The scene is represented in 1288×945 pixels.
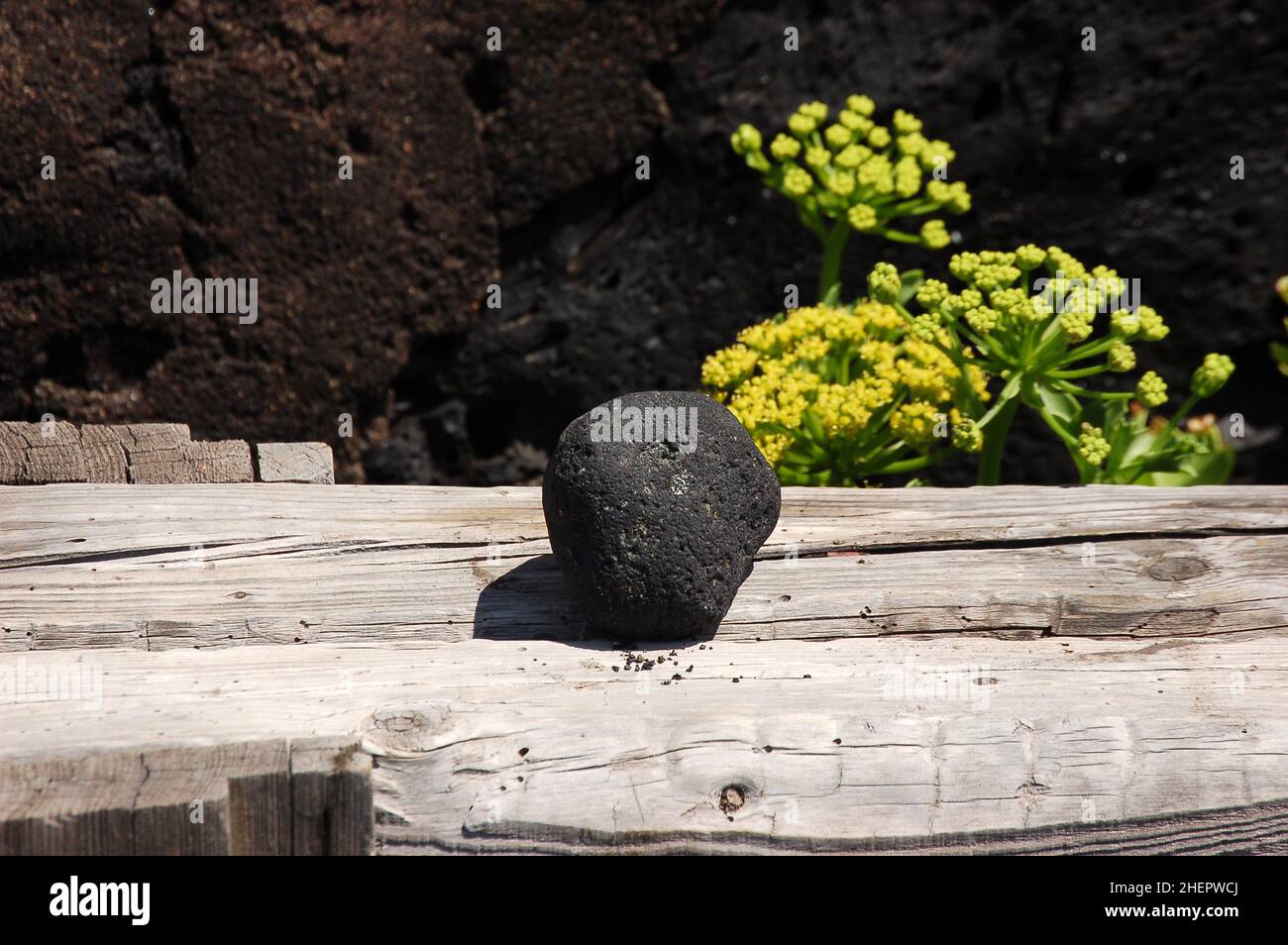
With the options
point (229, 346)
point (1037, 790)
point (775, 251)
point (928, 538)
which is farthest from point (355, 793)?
point (775, 251)

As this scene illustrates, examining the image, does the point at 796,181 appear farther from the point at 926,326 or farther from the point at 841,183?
the point at 926,326

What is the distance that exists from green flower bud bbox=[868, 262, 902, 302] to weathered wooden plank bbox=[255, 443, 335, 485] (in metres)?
1.62

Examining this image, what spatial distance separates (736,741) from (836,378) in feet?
5.59

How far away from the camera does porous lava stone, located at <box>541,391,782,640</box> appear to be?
2354 millimetres

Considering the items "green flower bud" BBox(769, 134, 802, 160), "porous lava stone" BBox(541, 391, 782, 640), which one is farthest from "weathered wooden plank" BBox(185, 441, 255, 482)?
"green flower bud" BBox(769, 134, 802, 160)

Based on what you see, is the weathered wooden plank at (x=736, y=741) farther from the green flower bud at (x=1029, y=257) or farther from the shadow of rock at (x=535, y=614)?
the green flower bud at (x=1029, y=257)

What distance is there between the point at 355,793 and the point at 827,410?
1.81 metres

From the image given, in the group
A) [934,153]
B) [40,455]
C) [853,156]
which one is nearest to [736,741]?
[40,455]

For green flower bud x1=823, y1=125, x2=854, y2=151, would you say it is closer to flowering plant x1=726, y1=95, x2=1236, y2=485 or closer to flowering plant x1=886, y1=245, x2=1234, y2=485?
flowering plant x1=726, y1=95, x2=1236, y2=485

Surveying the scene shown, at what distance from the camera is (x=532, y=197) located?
4.20 m

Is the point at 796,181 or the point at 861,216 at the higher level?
the point at 796,181

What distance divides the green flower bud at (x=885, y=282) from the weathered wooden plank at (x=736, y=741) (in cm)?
138

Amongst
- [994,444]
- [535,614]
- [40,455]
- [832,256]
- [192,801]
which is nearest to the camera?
Result: [192,801]

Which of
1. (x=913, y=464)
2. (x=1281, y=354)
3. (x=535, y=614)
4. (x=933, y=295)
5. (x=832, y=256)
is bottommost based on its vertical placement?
(x=535, y=614)
